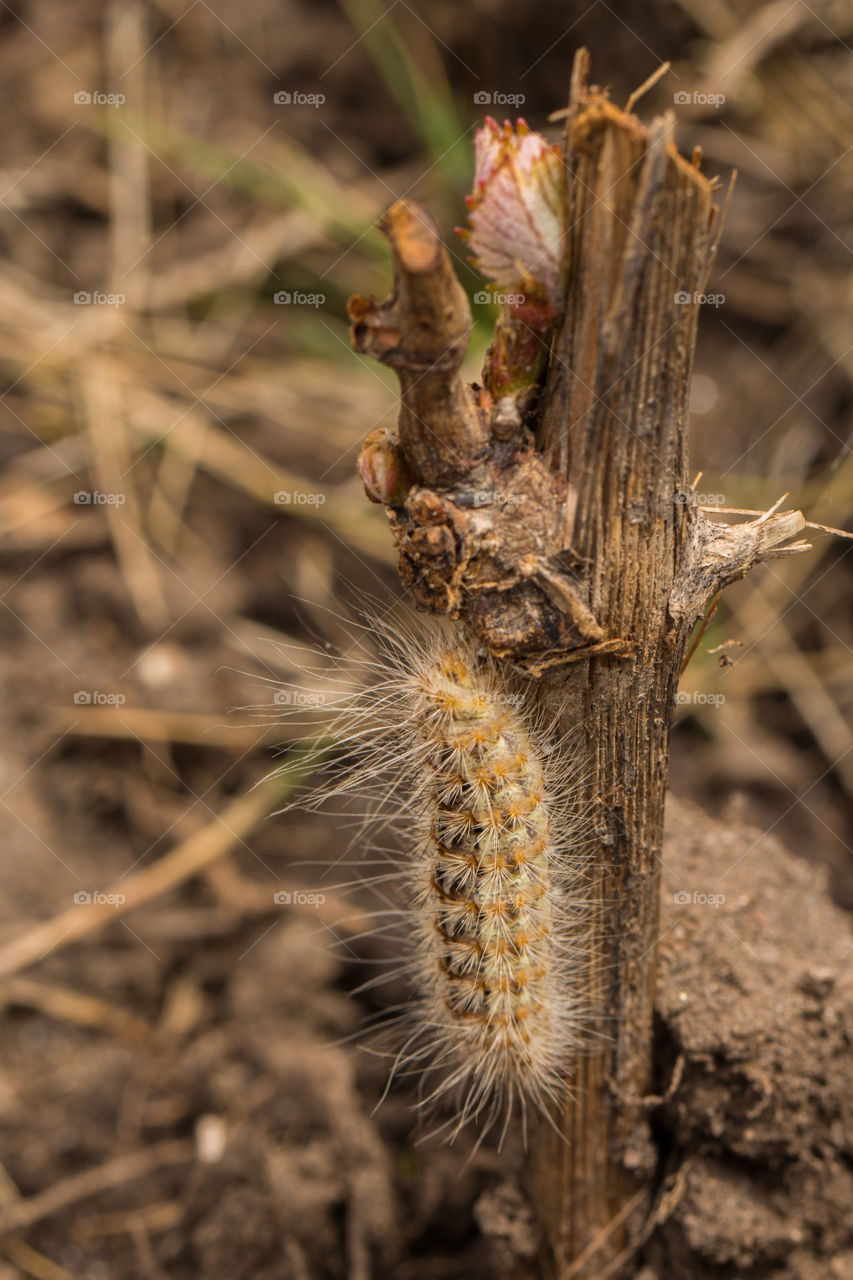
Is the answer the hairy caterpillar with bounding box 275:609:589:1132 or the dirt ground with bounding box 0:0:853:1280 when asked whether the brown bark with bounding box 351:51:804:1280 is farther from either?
the dirt ground with bounding box 0:0:853:1280

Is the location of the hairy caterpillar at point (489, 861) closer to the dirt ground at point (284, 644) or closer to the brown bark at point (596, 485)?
the brown bark at point (596, 485)

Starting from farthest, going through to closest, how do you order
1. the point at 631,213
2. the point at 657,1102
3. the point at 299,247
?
the point at 299,247
the point at 657,1102
the point at 631,213

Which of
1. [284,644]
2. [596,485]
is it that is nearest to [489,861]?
[596,485]

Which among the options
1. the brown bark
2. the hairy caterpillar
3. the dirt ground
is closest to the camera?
the brown bark

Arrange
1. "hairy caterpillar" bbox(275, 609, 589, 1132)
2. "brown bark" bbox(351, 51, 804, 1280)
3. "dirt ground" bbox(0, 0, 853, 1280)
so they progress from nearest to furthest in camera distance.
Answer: "brown bark" bbox(351, 51, 804, 1280)
"hairy caterpillar" bbox(275, 609, 589, 1132)
"dirt ground" bbox(0, 0, 853, 1280)

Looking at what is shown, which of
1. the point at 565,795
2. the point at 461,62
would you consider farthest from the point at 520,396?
the point at 461,62

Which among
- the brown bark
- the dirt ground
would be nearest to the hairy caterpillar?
the brown bark

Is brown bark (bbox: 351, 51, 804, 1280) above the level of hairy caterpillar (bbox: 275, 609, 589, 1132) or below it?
above

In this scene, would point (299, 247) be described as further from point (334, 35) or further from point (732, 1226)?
point (732, 1226)
